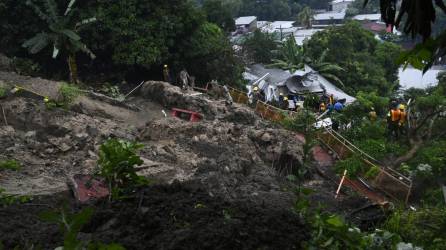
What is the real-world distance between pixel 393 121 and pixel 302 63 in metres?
17.6

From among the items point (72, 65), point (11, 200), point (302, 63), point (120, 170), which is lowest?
point (302, 63)

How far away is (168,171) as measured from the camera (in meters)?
11.8

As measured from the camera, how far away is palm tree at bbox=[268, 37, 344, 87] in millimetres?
33562

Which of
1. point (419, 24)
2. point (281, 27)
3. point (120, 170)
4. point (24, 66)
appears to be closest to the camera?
point (419, 24)

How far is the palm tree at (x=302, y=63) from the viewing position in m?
33.6

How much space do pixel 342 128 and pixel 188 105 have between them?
5711 mm

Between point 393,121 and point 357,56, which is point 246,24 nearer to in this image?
point 357,56

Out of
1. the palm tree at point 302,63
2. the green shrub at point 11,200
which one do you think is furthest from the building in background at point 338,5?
the green shrub at point 11,200

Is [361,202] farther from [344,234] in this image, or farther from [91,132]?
[91,132]

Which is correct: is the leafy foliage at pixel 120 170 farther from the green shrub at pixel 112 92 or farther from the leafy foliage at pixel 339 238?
the green shrub at pixel 112 92

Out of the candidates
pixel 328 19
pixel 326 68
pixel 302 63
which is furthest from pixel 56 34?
pixel 328 19

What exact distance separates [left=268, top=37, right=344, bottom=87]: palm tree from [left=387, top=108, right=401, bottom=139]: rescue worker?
652 inches

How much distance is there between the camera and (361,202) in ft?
32.4

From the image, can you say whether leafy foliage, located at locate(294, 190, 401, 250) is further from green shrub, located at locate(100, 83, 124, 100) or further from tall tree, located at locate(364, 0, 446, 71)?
green shrub, located at locate(100, 83, 124, 100)
